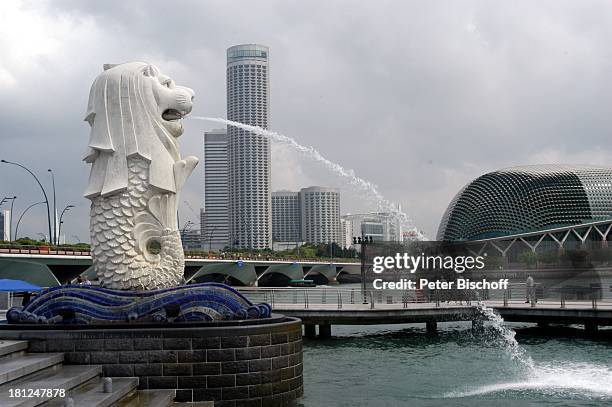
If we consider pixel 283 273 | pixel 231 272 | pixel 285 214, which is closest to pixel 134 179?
pixel 231 272

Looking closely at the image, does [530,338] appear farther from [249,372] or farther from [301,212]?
[301,212]

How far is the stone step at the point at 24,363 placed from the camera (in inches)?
372

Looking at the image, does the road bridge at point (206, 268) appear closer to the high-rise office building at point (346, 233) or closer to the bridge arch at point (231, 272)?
the bridge arch at point (231, 272)

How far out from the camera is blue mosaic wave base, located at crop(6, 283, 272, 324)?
12.7 meters

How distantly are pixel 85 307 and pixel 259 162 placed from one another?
295 feet

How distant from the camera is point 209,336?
37.8ft

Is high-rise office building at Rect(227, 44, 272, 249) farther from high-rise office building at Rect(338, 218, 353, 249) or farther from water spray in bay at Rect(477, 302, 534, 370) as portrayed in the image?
water spray in bay at Rect(477, 302, 534, 370)

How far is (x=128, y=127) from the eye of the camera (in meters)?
14.0

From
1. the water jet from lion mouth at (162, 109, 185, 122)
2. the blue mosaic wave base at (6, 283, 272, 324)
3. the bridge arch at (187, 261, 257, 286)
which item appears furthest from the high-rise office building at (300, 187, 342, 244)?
the blue mosaic wave base at (6, 283, 272, 324)

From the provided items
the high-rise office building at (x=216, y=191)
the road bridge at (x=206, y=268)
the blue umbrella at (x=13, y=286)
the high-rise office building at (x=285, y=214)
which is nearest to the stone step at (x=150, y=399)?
the blue umbrella at (x=13, y=286)

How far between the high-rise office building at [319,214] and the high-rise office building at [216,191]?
21.1 m

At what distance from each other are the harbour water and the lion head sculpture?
5.76 meters

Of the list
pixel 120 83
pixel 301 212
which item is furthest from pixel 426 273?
pixel 301 212

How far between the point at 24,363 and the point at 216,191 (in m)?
106
